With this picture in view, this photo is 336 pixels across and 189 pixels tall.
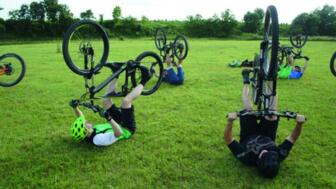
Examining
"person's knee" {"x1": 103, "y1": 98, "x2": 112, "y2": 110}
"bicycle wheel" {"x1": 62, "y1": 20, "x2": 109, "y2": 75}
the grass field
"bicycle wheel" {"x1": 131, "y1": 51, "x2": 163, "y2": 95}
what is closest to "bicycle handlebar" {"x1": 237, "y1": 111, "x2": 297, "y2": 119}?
the grass field

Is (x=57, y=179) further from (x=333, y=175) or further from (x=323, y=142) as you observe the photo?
(x=323, y=142)

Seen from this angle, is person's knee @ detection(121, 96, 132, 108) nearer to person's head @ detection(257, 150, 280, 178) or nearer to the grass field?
the grass field

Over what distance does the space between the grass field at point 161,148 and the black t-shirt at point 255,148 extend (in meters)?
0.20

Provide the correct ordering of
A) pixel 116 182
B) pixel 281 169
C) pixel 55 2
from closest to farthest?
pixel 116 182 < pixel 281 169 < pixel 55 2

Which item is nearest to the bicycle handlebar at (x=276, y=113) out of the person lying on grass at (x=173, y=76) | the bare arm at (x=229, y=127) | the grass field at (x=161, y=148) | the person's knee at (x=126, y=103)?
the bare arm at (x=229, y=127)

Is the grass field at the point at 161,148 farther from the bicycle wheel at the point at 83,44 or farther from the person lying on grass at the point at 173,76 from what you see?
the bicycle wheel at the point at 83,44

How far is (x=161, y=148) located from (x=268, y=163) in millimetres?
1847

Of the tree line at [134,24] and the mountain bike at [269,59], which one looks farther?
the tree line at [134,24]

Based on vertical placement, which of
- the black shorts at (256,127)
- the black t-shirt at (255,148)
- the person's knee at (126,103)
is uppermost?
the person's knee at (126,103)

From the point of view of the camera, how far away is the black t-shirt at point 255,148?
4.19 meters

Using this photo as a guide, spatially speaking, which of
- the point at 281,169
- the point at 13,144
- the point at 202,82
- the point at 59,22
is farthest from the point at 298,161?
the point at 59,22

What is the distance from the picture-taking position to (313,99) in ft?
26.7

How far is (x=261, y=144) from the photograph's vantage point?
14.0ft

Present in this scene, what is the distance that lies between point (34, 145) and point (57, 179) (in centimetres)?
141
